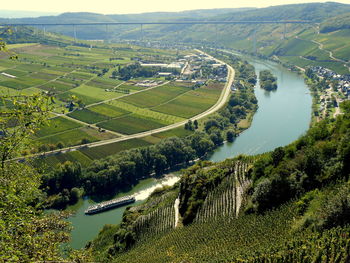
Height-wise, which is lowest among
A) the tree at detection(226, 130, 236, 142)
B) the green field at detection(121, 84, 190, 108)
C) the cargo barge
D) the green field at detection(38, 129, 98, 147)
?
the cargo barge

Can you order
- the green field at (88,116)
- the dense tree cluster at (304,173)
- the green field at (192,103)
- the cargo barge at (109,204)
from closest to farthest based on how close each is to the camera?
the dense tree cluster at (304,173) < the cargo barge at (109,204) < the green field at (88,116) < the green field at (192,103)

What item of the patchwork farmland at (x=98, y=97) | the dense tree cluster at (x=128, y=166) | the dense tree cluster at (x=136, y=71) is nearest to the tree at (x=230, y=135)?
the dense tree cluster at (x=128, y=166)

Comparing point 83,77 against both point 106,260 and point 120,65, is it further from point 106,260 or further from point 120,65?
point 106,260

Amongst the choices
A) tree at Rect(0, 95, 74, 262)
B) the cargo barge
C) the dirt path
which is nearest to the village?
the cargo barge

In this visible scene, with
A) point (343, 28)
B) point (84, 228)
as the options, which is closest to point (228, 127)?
point (84, 228)

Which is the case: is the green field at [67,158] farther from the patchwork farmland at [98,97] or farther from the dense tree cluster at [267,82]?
the dense tree cluster at [267,82]

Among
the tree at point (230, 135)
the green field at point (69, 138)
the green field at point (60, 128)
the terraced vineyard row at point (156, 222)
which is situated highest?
the terraced vineyard row at point (156, 222)

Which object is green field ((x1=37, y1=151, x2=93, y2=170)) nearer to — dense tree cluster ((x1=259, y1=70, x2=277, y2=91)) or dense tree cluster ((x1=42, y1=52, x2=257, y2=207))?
dense tree cluster ((x1=42, y1=52, x2=257, y2=207))
